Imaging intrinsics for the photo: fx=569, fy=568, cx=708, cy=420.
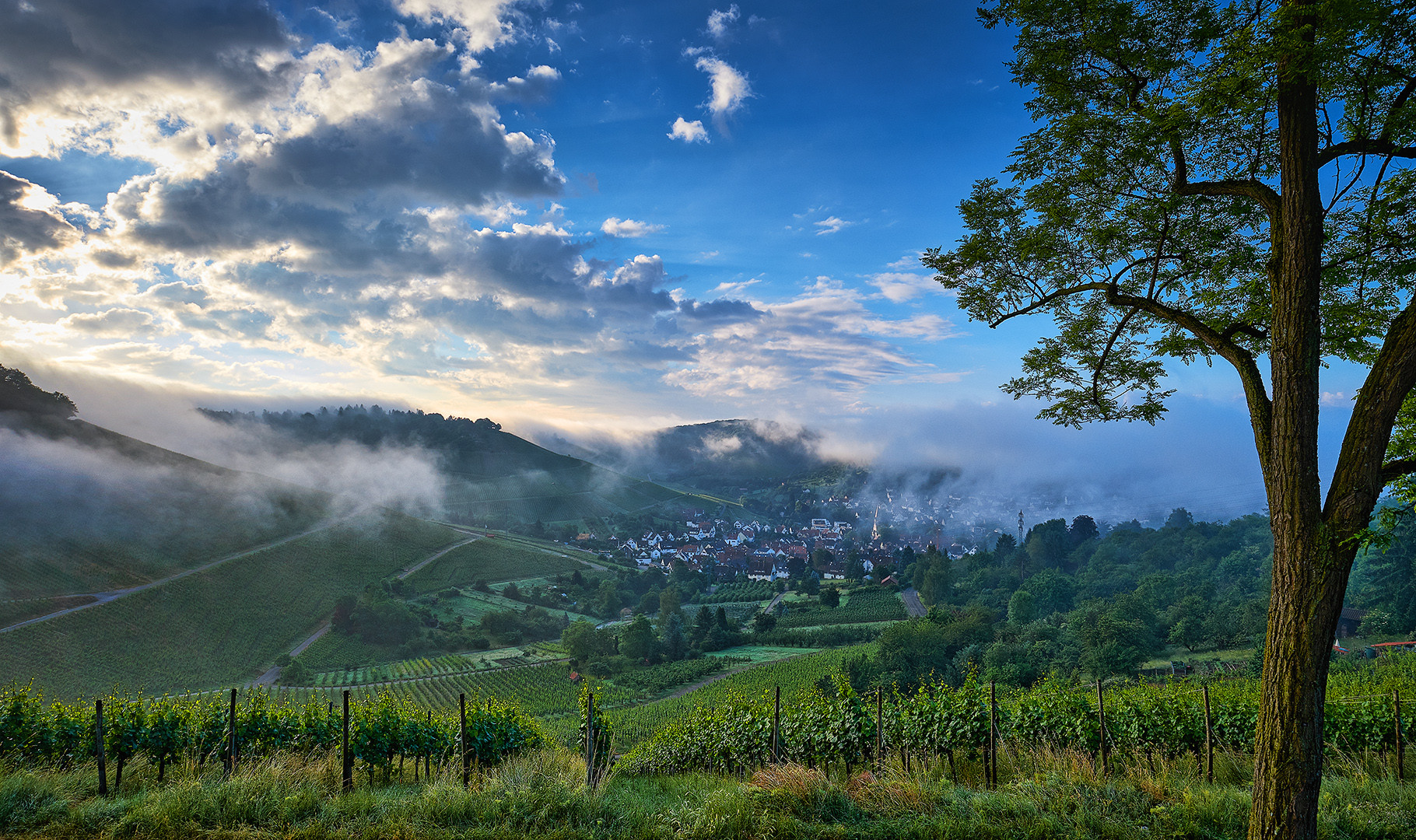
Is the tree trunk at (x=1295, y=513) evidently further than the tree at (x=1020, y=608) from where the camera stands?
No

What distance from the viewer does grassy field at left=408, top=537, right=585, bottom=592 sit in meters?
84.1

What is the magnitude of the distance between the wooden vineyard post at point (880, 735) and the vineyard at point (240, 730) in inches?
219

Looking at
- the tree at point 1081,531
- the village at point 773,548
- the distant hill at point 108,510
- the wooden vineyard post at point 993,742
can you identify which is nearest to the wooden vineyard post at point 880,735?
the wooden vineyard post at point 993,742

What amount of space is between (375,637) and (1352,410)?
77.3m

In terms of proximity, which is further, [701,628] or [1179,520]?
[1179,520]

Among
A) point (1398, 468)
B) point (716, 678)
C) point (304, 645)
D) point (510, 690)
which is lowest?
point (510, 690)

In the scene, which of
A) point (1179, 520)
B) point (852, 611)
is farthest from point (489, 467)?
point (1179, 520)

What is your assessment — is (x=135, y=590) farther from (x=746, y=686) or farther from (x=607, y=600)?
(x=746, y=686)

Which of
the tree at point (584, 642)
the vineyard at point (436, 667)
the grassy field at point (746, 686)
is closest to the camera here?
the grassy field at point (746, 686)

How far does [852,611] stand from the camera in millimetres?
73000

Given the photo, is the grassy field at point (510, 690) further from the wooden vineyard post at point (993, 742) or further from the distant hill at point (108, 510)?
the wooden vineyard post at point (993, 742)

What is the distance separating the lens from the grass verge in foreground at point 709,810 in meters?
4.98

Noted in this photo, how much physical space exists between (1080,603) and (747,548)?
7375 centimetres

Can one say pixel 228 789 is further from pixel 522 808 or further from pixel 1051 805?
pixel 1051 805
